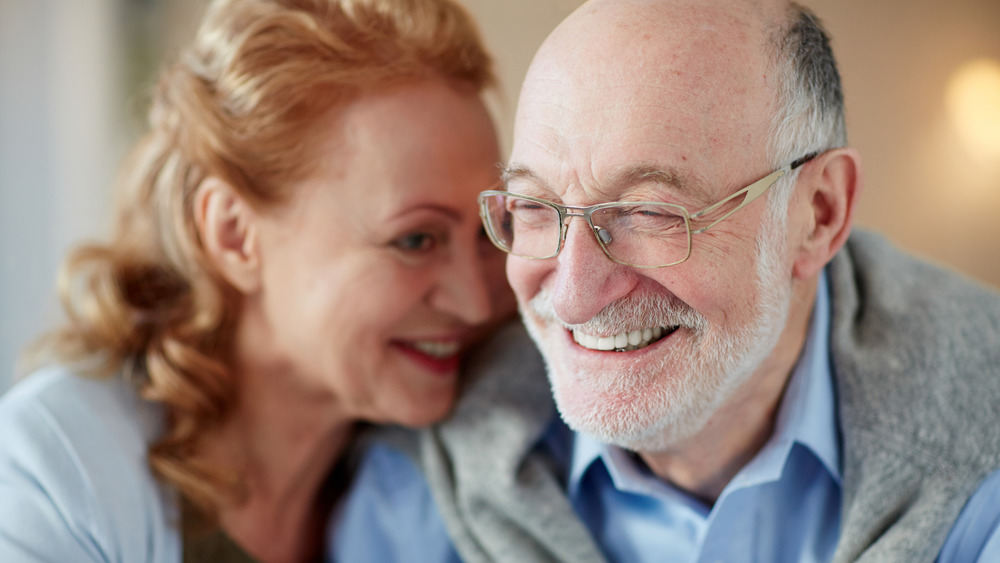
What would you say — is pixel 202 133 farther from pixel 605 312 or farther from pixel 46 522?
pixel 605 312

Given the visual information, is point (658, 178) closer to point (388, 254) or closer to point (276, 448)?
point (388, 254)

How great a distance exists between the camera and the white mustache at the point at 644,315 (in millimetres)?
1080

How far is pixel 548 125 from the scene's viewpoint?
1.08 m

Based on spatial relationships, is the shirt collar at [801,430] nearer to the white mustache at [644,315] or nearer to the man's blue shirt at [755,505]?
the man's blue shirt at [755,505]

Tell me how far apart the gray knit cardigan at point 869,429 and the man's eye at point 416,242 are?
25 centimetres

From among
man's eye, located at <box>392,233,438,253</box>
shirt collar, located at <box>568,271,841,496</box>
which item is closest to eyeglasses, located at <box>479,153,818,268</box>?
shirt collar, located at <box>568,271,841,496</box>

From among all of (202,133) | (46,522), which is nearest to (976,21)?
(202,133)

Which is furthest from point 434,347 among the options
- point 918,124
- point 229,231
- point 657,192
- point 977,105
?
point 977,105

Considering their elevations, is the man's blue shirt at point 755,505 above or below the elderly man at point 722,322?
below

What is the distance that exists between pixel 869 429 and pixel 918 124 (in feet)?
7.23

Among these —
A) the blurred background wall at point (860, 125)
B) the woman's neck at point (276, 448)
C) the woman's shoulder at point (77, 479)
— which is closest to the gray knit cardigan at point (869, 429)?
the woman's neck at point (276, 448)

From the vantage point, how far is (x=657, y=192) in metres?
1.02

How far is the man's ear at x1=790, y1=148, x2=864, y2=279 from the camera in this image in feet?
3.68

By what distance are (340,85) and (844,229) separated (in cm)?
87
